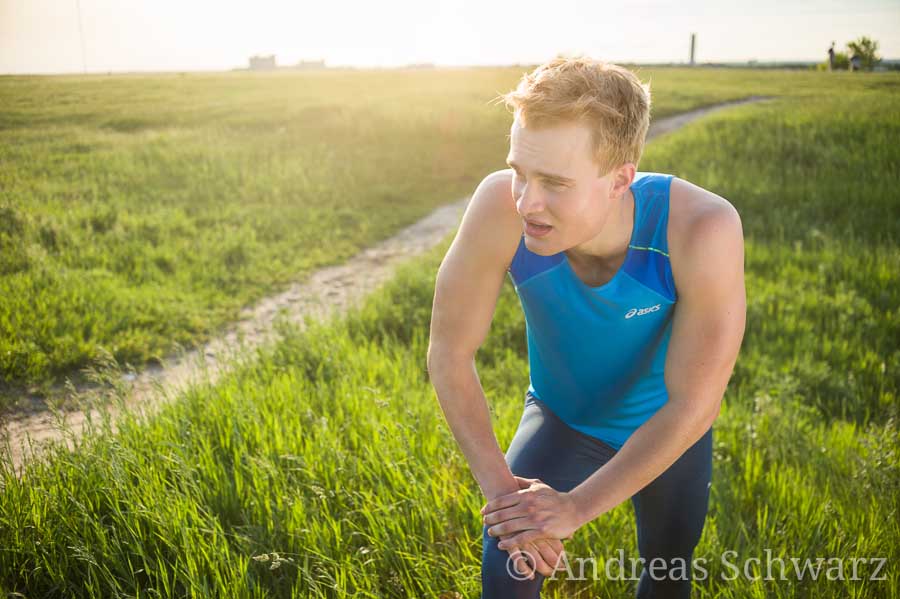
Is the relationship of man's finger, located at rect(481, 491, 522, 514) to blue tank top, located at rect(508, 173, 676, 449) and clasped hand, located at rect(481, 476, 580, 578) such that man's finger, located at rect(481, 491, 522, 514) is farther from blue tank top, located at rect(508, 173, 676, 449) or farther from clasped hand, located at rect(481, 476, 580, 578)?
blue tank top, located at rect(508, 173, 676, 449)

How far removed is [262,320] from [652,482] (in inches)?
174

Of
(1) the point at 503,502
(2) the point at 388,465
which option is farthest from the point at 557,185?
(2) the point at 388,465

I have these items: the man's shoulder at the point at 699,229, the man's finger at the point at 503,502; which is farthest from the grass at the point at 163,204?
the man's shoulder at the point at 699,229

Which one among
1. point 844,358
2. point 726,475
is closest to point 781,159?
point 844,358

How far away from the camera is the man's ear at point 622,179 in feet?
5.61

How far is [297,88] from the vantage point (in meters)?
24.0

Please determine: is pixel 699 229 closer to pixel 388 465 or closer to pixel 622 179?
pixel 622 179

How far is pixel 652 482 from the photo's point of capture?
2064 mm

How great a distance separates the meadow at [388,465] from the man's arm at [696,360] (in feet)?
2.91

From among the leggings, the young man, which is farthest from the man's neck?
the leggings

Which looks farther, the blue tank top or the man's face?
the blue tank top

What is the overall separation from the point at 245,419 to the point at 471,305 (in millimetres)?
1811

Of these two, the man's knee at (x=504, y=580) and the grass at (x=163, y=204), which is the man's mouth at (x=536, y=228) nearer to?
the man's knee at (x=504, y=580)

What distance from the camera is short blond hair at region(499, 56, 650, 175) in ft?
5.14
